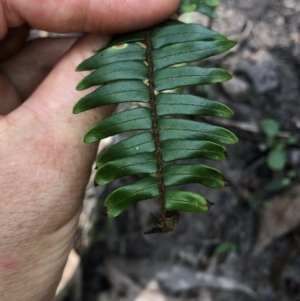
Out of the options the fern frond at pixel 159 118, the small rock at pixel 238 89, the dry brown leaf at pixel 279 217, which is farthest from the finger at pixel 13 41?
the dry brown leaf at pixel 279 217

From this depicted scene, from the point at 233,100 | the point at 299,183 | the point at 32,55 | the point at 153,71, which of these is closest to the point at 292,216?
the point at 299,183

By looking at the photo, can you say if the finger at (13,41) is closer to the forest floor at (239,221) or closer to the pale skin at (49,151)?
the pale skin at (49,151)

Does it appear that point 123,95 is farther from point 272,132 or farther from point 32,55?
point 272,132

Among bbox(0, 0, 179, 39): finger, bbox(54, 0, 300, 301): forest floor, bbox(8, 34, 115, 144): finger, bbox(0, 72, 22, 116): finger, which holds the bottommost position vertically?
bbox(54, 0, 300, 301): forest floor

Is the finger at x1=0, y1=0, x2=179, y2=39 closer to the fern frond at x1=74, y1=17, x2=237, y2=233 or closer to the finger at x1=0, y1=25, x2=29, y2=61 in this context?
the fern frond at x1=74, y1=17, x2=237, y2=233

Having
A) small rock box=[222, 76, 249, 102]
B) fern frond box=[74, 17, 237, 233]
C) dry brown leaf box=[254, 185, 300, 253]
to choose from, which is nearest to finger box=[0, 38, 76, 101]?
fern frond box=[74, 17, 237, 233]

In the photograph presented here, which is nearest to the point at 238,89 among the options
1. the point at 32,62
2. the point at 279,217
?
the point at 279,217
